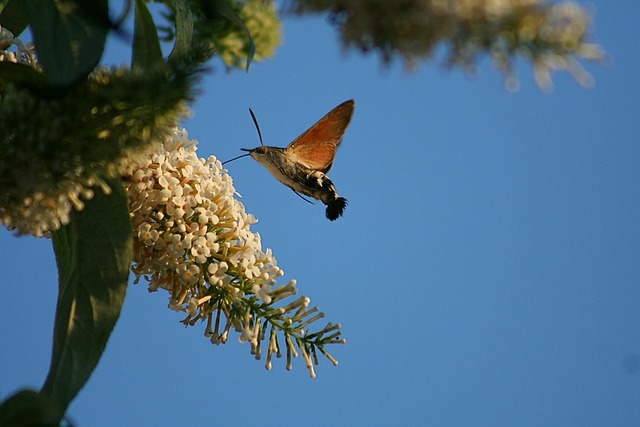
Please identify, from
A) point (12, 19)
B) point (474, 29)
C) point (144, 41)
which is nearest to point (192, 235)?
point (144, 41)

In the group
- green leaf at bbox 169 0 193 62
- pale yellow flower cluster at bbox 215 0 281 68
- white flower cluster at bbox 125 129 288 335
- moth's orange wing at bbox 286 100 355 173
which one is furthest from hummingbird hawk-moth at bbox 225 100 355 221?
pale yellow flower cluster at bbox 215 0 281 68

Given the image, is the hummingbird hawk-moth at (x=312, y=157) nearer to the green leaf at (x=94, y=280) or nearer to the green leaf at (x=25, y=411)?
the green leaf at (x=94, y=280)

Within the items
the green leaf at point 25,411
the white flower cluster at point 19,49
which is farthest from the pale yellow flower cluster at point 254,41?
the green leaf at point 25,411

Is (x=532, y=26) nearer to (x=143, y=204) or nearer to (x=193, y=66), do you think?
(x=193, y=66)

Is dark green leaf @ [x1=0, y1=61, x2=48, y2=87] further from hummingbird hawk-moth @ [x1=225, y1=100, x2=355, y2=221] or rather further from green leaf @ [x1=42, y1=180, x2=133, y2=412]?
hummingbird hawk-moth @ [x1=225, y1=100, x2=355, y2=221]

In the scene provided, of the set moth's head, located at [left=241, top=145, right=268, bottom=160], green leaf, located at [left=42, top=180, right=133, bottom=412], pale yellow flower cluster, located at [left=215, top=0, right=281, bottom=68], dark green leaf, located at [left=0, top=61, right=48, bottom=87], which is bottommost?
green leaf, located at [left=42, top=180, right=133, bottom=412]

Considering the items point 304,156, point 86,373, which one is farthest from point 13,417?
point 304,156
